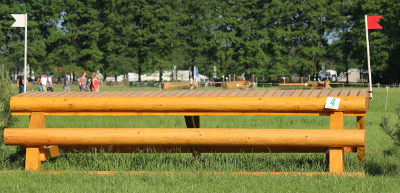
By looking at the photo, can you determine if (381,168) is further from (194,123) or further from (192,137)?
(194,123)

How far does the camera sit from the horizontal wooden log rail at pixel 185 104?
16.9 ft

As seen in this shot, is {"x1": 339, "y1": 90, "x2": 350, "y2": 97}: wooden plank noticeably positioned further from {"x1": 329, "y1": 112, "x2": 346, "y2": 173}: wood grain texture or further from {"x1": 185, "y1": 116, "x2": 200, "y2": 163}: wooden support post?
{"x1": 185, "y1": 116, "x2": 200, "y2": 163}: wooden support post

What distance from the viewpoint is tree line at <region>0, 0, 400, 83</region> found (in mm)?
60781

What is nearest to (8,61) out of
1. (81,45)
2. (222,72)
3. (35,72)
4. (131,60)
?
(35,72)

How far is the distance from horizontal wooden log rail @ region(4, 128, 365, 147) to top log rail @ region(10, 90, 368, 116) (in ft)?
0.74

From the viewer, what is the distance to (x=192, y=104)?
210 inches

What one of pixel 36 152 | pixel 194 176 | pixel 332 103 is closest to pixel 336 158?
pixel 332 103

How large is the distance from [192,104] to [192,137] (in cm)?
36

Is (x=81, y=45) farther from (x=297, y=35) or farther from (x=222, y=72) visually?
(x=297, y=35)

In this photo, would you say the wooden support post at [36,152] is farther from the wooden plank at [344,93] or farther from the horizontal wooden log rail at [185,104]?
the wooden plank at [344,93]

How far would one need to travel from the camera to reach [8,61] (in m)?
63.9

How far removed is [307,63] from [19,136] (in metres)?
55.9

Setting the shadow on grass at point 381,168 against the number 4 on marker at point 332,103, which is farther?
the shadow on grass at point 381,168

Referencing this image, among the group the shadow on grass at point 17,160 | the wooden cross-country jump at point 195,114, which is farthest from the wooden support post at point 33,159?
the shadow on grass at point 17,160
